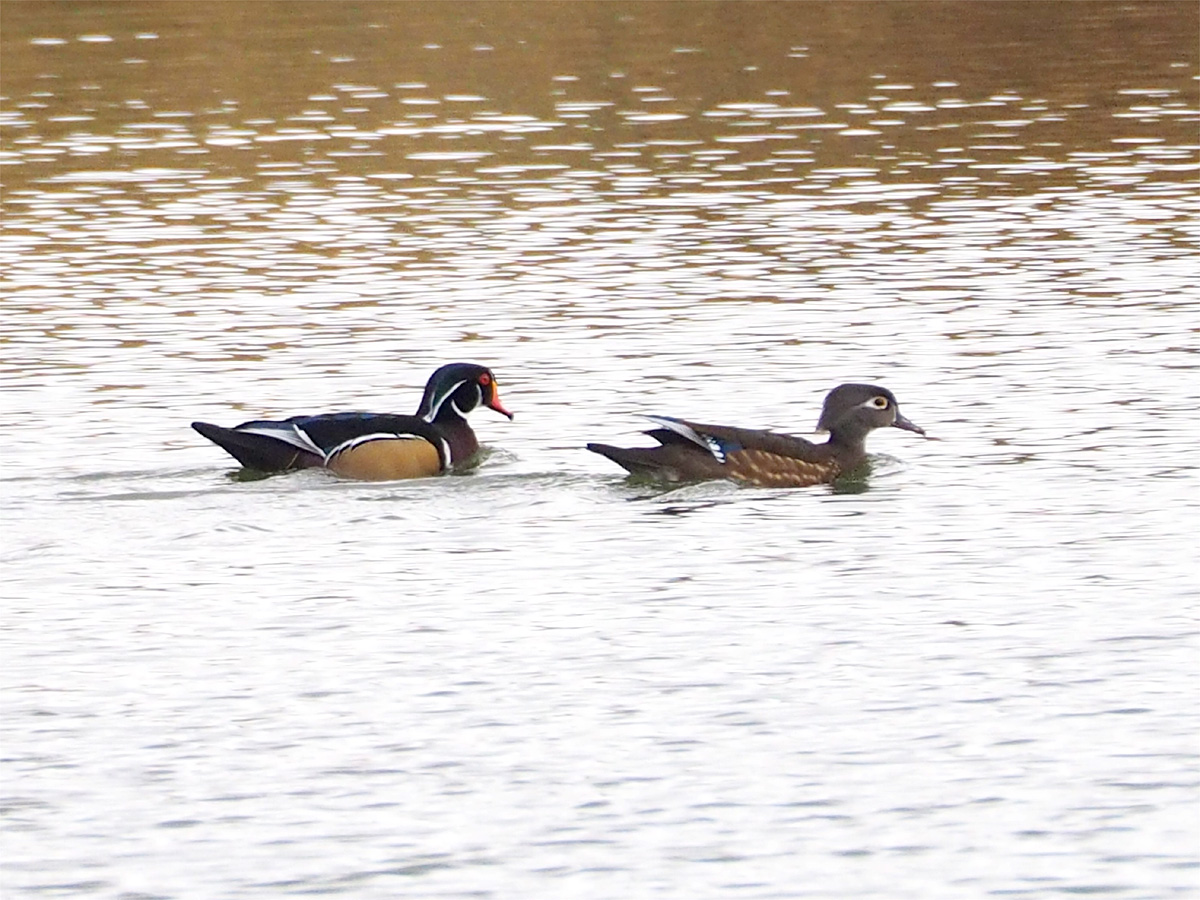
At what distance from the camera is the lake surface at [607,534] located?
33.0 feet

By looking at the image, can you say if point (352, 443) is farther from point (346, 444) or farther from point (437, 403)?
point (437, 403)

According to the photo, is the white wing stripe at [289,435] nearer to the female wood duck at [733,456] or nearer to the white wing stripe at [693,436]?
the female wood duck at [733,456]

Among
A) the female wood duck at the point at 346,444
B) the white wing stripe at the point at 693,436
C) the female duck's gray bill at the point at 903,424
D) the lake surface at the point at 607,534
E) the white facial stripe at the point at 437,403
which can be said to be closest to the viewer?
the lake surface at the point at 607,534

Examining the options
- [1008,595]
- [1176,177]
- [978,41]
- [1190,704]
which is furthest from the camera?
[978,41]

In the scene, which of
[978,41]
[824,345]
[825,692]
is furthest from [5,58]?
[825,692]

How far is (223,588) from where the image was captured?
13797mm

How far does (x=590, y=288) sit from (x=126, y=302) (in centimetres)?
397

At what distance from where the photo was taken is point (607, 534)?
48.9 feet

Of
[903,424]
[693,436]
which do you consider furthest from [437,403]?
[903,424]

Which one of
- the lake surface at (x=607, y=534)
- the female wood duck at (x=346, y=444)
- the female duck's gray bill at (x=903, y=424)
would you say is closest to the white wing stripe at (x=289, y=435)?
the female wood duck at (x=346, y=444)

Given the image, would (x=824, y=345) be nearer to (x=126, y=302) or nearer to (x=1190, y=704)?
(x=126, y=302)

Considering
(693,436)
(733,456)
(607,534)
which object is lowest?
(607,534)

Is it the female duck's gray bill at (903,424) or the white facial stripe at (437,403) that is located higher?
the white facial stripe at (437,403)

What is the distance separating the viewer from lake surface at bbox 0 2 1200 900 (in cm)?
1005
